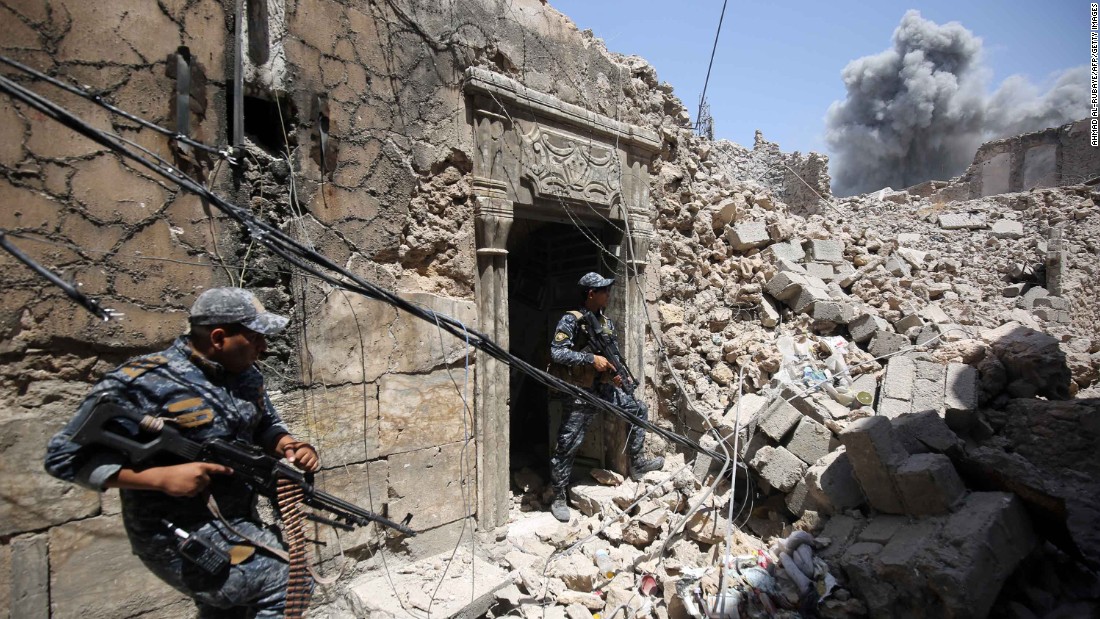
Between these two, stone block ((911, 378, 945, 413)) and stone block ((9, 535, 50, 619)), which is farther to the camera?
stone block ((911, 378, 945, 413))

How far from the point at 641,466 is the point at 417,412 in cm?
230

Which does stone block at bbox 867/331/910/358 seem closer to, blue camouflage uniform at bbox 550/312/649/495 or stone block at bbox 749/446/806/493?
stone block at bbox 749/446/806/493

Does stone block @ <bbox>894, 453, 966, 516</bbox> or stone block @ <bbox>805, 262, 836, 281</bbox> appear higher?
stone block @ <bbox>805, 262, 836, 281</bbox>

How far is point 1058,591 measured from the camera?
9.98ft

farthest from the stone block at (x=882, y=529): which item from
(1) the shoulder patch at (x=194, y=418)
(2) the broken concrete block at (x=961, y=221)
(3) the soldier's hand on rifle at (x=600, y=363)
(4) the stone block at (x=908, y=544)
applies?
(2) the broken concrete block at (x=961, y=221)

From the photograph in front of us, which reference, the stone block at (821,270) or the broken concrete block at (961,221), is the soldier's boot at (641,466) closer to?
the stone block at (821,270)

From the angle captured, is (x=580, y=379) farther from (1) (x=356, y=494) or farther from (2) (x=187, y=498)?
(2) (x=187, y=498)

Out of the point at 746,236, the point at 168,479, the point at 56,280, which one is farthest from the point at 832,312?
the point at 56,280

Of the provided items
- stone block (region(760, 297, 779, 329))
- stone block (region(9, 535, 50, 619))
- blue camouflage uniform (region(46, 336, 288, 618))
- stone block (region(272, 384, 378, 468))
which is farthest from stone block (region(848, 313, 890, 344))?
stone block (region(9, 535, 50, 619))

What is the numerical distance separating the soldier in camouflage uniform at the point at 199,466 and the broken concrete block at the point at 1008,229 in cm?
1359

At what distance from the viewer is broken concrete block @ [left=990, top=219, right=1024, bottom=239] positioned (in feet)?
34.8

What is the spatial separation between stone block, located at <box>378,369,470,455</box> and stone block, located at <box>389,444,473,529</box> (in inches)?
3.0

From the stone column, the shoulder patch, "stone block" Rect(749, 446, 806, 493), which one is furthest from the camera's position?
"stone block" Rect(749, 446, 806, 493)

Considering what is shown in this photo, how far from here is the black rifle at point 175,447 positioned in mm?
1829
